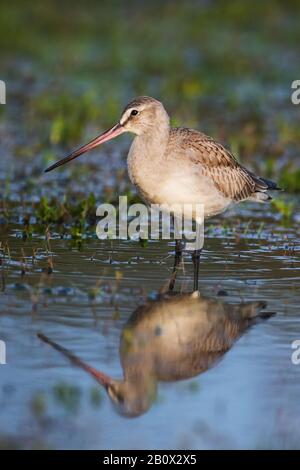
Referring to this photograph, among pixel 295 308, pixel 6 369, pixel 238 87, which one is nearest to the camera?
pixel 6 369

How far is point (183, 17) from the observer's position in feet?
66.6

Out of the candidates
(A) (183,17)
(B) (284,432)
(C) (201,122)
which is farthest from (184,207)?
(A) (183,17)

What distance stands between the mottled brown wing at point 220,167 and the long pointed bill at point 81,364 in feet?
8.62

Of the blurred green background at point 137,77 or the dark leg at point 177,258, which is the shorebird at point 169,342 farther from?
the blurred green background at point 137,77

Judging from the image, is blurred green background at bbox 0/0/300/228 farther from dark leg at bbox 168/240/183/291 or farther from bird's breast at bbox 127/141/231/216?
bird's breast at bbox 127/141/231/216

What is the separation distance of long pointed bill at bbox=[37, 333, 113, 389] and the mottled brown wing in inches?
103

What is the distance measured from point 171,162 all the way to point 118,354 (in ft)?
8.02

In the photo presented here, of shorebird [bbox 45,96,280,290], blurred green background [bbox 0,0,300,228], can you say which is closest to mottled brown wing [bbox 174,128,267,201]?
shorebird [bbox 45,96,280,290]

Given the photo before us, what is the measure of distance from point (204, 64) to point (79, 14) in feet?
11.3

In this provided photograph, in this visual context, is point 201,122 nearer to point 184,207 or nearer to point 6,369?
point 184,207

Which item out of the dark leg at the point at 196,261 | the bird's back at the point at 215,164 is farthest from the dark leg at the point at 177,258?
the bird's back at the point at 215,164

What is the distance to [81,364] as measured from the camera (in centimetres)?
612
